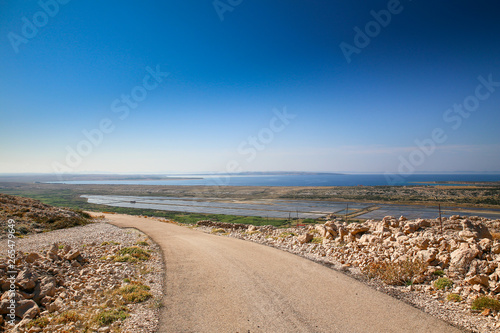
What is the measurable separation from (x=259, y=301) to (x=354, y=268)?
17.7ft

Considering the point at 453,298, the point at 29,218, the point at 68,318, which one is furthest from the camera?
the point at 29,218

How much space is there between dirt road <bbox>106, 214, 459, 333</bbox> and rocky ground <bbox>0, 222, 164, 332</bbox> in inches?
31.1

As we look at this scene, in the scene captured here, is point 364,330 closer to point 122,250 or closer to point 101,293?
point 101,293

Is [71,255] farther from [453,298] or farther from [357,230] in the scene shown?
[357,230]

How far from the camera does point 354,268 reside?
11.0 meters

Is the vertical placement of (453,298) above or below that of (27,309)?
below

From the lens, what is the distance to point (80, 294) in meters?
8.05

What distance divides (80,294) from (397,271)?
11.6 meters

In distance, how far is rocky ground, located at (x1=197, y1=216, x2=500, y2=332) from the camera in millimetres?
7199

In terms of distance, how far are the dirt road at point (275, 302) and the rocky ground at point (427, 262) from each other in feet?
3.11

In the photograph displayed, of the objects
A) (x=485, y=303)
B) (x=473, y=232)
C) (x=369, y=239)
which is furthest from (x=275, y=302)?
(x=473, y=232)

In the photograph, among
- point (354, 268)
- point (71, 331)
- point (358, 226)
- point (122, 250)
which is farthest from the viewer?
point (358, 226)

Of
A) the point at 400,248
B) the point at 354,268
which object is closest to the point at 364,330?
the point at 354,268

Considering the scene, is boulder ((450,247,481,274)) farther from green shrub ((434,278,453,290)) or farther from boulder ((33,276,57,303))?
boulder ((33,276,57,303))
